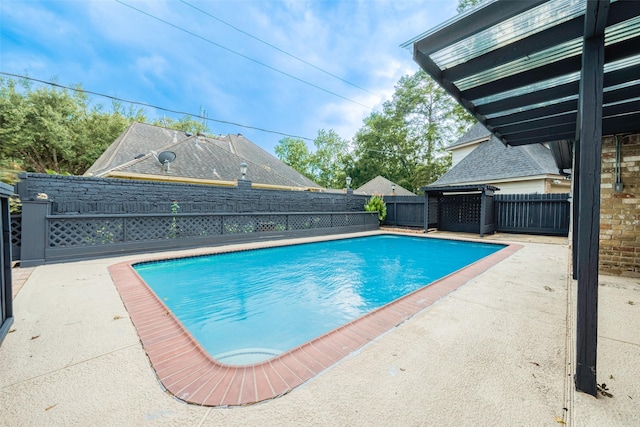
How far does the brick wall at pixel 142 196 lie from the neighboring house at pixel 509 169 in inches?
383

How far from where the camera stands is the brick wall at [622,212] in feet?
13.0

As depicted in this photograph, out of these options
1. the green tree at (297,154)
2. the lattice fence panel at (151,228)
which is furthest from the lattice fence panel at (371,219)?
the green tree at (297,154)

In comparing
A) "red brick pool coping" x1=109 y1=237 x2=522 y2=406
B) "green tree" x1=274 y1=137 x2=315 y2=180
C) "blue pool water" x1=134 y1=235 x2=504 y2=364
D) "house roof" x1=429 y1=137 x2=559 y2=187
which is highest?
"green tree" x1=274 y1=137 x2=315 y2=180

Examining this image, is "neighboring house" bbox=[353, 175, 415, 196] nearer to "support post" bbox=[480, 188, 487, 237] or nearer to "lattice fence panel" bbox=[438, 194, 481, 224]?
"lattice fence panel" bbox=[438, 194, 481, 224]

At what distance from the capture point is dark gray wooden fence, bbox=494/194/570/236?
391 inches

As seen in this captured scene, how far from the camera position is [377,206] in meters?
13.7

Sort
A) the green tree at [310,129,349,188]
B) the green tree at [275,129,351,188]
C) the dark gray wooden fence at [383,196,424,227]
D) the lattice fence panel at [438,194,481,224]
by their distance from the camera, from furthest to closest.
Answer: the green tree at [275,129,351,188], the green tree at [310,129,349,188], the dark gray wooden fence at [383,196,424,227], the lattice fence panel at [438,194,481,224]

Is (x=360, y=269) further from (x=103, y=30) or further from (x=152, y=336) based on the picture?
(x=103, y=30)

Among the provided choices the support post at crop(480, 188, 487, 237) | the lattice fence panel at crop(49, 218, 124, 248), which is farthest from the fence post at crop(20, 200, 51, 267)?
the support post at crop(480, 188, 487, 237)

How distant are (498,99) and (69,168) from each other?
1062 inches

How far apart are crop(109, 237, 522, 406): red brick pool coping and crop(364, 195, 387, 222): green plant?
1042 centimetres

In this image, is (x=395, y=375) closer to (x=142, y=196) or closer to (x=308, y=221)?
(x=142, y=196)

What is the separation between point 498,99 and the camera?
120 inches

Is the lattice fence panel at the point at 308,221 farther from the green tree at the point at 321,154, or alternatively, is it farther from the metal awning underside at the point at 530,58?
the green tree at the point at 321,154
